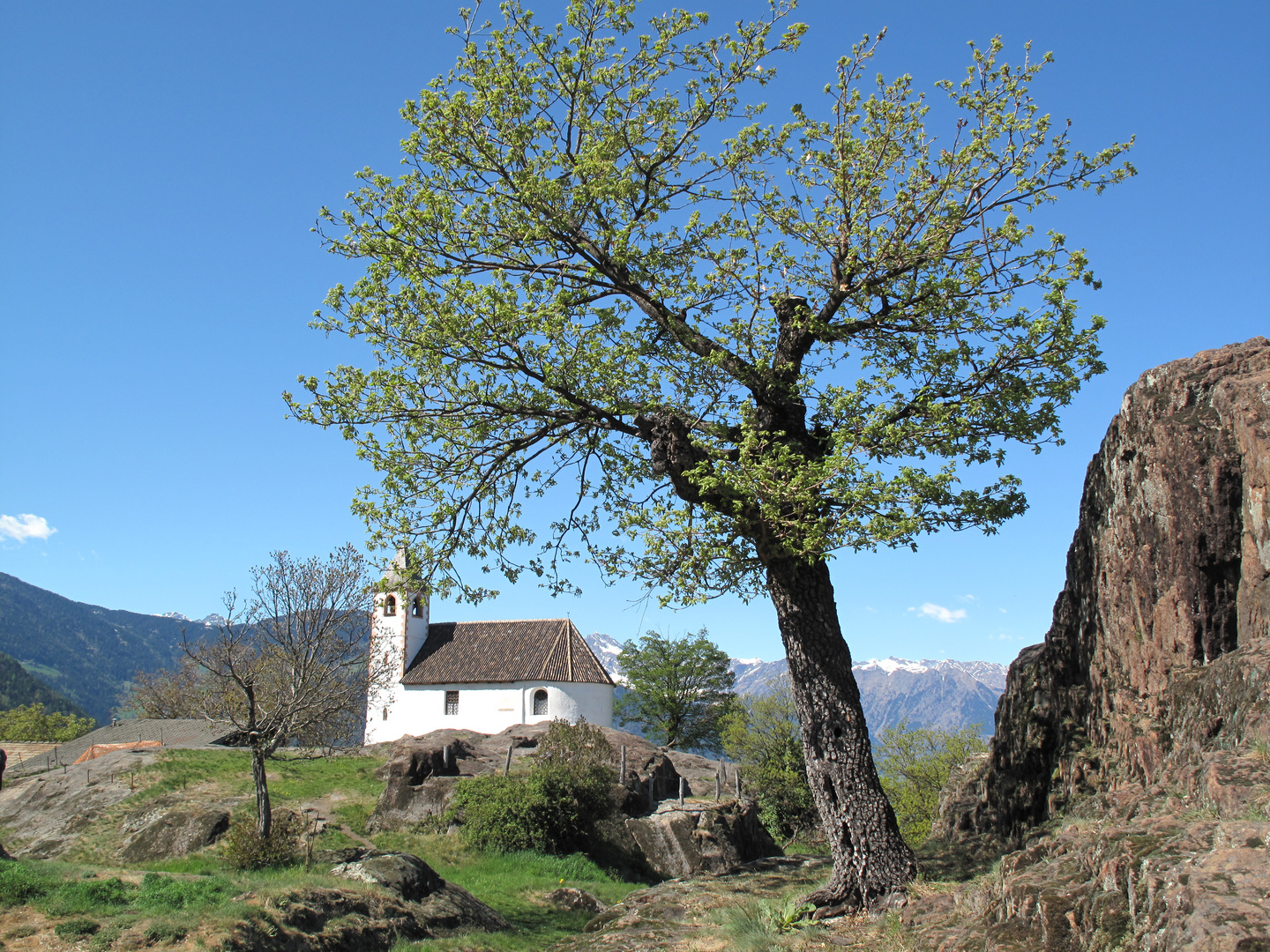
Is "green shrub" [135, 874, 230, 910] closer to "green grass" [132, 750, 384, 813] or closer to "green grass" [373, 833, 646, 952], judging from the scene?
"green grass" [373, 833, 646, 952]

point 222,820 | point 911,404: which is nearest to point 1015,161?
point 911,404

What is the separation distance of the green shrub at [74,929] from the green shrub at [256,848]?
6363 mm

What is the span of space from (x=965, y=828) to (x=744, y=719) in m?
40.3

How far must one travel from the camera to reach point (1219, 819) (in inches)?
232

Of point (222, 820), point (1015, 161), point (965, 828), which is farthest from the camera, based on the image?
point (222, 820)

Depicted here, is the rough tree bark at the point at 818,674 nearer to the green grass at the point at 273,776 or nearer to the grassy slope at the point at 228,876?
the grassy slope at the point at 228,876

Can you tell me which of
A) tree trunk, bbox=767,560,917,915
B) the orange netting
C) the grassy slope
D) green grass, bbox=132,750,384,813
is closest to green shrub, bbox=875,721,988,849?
the grassy slope

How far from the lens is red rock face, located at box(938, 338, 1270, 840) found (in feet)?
28.6

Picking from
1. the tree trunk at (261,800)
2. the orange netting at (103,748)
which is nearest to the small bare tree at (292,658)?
the tree trunk at (261,800)

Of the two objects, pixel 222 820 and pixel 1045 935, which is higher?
pixel 1045 935

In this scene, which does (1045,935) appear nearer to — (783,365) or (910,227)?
(783,365)

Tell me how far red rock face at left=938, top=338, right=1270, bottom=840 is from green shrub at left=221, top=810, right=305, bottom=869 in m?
14.5

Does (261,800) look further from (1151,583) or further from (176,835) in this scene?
(1151,583)

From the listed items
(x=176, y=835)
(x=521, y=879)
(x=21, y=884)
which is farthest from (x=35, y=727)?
(x=21, y=884)
